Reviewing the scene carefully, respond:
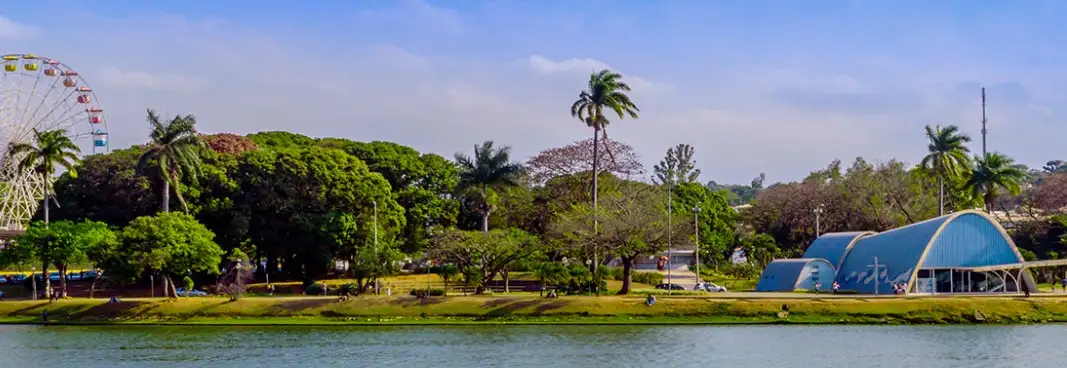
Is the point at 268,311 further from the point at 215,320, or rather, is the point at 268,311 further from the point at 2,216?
the point at 2,216

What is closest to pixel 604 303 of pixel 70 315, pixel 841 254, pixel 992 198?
pixel 841 254

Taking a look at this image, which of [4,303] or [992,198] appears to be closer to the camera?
[4,303]

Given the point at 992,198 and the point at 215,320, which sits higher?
the point at 992,198

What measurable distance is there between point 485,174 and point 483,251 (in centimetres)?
1759

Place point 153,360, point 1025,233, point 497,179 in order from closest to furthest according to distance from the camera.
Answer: point 153,360
point 497,179
point 1025,233

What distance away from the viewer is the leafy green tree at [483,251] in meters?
82.4

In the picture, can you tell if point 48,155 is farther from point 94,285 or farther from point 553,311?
point 553,311

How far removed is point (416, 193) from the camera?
4220 inches

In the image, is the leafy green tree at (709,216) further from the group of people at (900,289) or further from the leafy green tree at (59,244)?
the leafy green tree at (59,244)

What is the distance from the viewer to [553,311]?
7112 cm

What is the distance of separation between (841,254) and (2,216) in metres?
72.1

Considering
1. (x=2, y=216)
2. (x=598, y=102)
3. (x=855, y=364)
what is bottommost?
(x=855, y=364)

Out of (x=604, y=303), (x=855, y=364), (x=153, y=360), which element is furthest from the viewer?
(x=604, y=303)

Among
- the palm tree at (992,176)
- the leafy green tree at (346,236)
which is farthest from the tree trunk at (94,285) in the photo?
the palm tree at (992,176)
